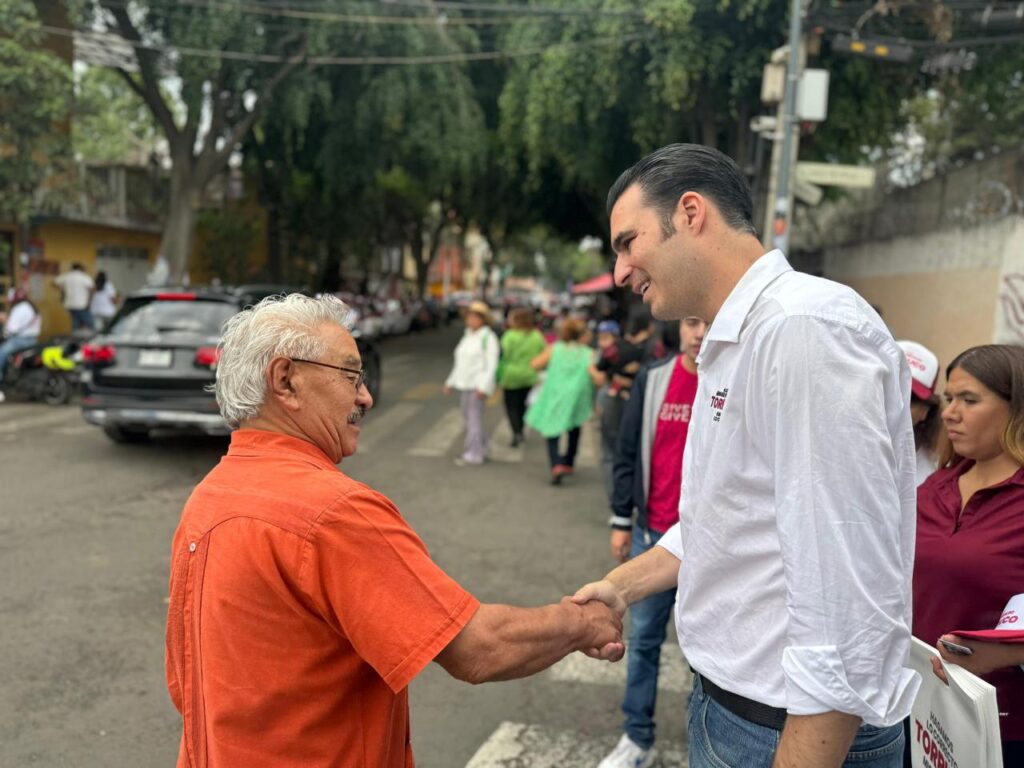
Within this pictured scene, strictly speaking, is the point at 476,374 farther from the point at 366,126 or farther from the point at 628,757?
the point at 366,126

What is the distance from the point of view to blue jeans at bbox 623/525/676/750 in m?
3.37

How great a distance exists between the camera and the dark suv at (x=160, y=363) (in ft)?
27.3

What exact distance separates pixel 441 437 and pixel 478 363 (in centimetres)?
147

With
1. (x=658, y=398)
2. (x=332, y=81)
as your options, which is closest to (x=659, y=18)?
Answer: (x=332, y=81)

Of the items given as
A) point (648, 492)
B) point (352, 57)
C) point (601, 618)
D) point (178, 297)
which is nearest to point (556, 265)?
point (352, 57)

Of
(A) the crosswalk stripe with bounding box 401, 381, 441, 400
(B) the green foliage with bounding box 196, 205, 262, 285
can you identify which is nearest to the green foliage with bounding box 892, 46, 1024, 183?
(A) the crosswalk stripe with bounding box 401, 381, 441, 400

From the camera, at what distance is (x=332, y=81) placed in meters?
19.7

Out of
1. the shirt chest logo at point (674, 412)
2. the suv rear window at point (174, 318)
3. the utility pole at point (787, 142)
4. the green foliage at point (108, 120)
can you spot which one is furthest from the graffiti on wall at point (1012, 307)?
the green foliage at point (108, 120)

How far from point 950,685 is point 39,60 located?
15508 mm

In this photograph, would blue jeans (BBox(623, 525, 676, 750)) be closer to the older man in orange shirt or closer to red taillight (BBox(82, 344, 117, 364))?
the older man in orange shirt

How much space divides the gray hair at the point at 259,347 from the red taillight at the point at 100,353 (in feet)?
24.6

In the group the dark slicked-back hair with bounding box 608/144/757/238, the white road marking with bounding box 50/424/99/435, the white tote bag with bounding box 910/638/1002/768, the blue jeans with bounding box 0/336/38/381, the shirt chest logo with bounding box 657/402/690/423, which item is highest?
the dark slicked-back hair with bounding box 608/144/757/238

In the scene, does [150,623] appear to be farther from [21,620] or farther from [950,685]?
[950,685]

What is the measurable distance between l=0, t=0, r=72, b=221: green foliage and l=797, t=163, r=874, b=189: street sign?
11694 mm
